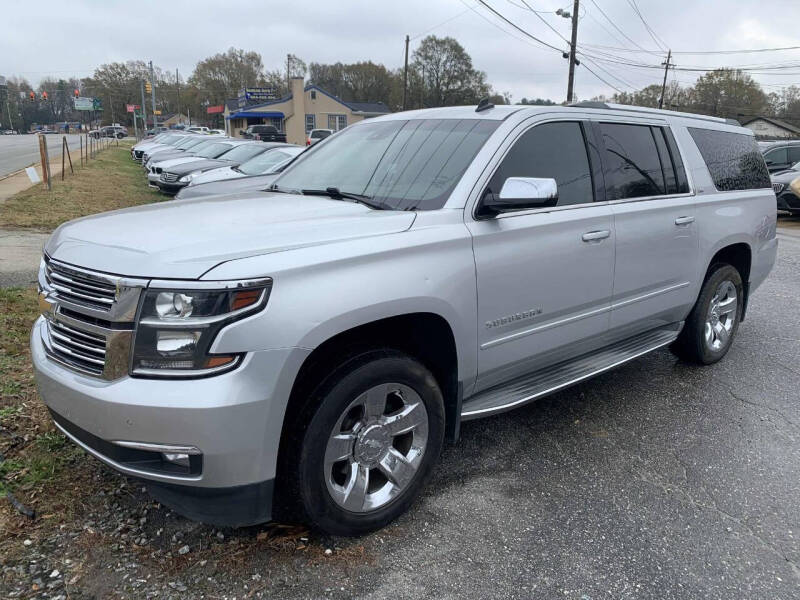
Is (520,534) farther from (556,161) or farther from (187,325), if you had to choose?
(556,161)

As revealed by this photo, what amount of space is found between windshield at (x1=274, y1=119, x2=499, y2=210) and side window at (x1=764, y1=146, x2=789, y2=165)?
17.2 m

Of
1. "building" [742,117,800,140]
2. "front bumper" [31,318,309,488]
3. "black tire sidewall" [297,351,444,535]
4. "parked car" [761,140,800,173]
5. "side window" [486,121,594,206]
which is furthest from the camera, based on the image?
"building" [742,117,800,140]

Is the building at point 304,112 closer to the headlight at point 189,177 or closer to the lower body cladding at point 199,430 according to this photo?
the headlight at point 189,177

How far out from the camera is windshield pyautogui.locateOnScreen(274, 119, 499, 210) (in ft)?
10.4

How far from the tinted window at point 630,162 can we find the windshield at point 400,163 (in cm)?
94

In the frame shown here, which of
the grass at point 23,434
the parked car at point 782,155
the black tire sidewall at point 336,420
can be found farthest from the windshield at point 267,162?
the parked car at point 782,155

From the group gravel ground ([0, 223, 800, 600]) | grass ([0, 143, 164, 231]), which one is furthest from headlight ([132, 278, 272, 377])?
grass ([0, 143, 164, 231])

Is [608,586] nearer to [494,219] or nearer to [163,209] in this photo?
[494,219]

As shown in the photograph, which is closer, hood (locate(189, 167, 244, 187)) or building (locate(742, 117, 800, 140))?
hood (locate(189, 167, 244, 187))

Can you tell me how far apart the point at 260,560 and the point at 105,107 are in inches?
4846

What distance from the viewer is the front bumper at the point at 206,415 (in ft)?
7.06

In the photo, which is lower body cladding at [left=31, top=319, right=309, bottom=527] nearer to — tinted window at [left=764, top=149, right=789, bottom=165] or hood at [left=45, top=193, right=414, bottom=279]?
hood at [left=45, top=193, right=414, bottom=279]

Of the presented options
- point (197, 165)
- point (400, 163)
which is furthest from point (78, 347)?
point (197, 165)

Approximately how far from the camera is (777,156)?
1742 cm
